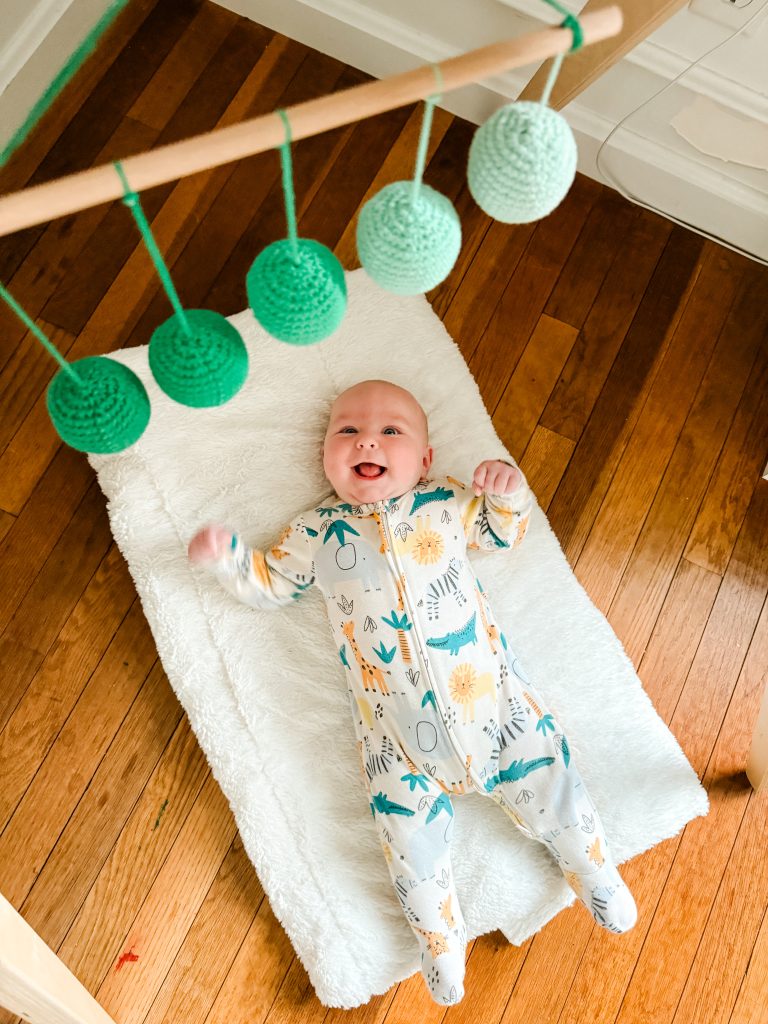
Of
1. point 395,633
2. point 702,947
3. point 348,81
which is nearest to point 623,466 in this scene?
point 395,633

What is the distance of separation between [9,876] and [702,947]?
103 centimetres

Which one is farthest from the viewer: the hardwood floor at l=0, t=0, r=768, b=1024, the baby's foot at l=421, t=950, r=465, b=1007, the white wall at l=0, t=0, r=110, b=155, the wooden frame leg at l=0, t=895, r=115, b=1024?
the white wall at l=0, t=0, r=110, b=155

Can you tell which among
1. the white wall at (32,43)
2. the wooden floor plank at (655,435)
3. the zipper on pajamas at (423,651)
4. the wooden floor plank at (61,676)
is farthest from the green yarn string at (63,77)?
the wooden floor plank at (655,435)

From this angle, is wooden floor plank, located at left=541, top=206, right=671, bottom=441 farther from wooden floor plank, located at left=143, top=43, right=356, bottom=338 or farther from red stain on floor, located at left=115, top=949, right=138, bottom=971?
red stain on floor, located at left=115, top=949, right=138, bottom=971

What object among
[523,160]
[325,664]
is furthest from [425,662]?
[523,160]

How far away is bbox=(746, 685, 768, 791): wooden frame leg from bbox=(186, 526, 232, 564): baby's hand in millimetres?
782

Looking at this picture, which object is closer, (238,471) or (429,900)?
(429,900)

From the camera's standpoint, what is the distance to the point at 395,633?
1.20 metres

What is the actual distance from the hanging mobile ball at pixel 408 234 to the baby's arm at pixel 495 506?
55cm

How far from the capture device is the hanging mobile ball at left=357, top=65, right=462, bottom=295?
634 mm

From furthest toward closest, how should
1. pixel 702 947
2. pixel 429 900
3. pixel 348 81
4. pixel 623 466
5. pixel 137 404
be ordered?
pixel 348 81
pixel 623 466
pixel 702 947
pixel 429 900
pixel 137 404

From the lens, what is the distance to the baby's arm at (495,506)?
1188mm

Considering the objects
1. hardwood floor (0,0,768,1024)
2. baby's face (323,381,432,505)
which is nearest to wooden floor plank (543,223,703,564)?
hardwood floor (0,0,768,1024)

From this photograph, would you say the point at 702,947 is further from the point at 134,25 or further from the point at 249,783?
the point at 134,25
